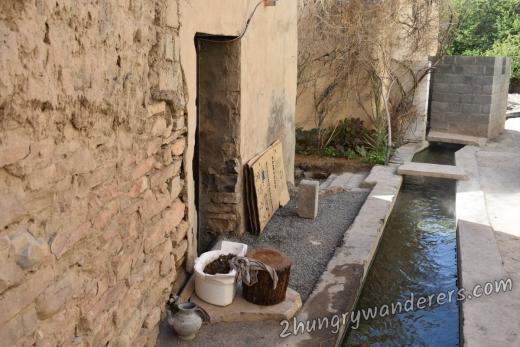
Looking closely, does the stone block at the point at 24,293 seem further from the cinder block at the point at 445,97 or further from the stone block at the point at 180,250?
the cinder block at the point at 445,97

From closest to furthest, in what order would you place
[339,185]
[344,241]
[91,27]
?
[91,27] → [344,241] → [339,185]

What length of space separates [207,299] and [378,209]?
133 inches

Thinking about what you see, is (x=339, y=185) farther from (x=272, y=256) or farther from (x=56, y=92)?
(x=56, y=92)

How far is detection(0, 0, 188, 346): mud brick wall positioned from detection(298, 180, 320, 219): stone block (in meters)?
2.75

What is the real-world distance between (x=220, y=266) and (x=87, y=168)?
1.98m

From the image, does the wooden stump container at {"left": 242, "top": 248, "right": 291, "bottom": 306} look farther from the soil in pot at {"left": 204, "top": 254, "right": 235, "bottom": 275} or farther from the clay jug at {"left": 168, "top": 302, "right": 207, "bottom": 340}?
the clay jug at {"left": 168, "top": 302, "right": 207, "bottom": 340}

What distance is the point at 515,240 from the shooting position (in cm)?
600

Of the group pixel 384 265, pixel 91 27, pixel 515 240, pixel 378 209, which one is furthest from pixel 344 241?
pixel 91 27

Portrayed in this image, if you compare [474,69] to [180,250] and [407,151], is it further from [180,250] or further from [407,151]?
[180,250]

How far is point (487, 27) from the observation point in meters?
20.0

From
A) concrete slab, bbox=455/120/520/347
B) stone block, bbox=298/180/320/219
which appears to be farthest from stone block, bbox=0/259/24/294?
stone block, bbox=298/180/320/219

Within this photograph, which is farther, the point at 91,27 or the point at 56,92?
the point at 91,27

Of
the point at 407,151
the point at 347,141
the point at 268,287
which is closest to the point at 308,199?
the point at 268,287

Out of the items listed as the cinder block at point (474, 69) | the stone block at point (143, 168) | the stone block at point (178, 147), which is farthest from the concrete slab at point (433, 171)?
the stone block at point (143, 168)
